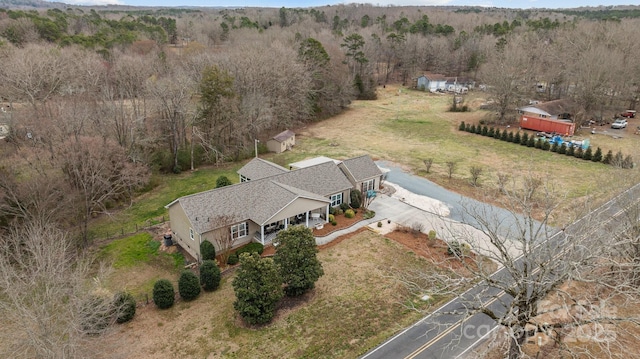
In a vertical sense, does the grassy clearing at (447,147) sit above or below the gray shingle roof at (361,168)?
below

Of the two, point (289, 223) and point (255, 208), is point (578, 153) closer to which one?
point (289, 223)

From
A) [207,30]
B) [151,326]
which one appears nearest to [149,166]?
[151,326]

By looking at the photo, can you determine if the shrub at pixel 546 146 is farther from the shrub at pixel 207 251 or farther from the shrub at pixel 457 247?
the shrub at pixel 207 251

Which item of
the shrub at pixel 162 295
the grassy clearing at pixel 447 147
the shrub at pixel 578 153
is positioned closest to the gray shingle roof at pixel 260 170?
the grassy clearing at pixel 447 147

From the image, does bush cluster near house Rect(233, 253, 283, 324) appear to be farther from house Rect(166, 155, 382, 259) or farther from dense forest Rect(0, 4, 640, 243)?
dense forest Rect(0, 4, 640, 243)

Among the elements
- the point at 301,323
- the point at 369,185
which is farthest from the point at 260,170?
the point at 301,323

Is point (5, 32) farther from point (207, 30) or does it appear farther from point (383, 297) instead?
point (383, 297)
